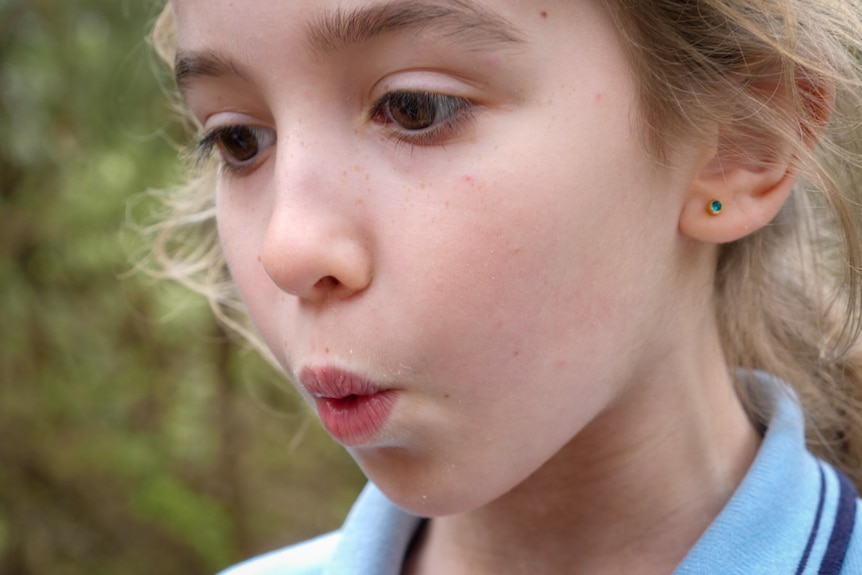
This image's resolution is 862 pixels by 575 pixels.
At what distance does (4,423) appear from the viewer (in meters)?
3.67

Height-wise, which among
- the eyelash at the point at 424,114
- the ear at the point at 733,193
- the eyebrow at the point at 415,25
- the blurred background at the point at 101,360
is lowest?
the ear at the point at 733,193

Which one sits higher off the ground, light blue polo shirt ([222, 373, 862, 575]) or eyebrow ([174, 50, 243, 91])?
eyebrow ([174, 50, 243, 91])

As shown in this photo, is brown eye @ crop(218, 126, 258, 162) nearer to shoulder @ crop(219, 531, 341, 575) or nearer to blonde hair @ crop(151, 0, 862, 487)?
blonde hair @ crop(151, 0, 862, 487)

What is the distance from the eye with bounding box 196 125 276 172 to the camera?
4.04 ft

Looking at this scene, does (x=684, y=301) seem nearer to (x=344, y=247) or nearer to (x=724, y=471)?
(x=724, y=471)

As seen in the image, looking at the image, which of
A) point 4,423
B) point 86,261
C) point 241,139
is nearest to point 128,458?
point 4,423

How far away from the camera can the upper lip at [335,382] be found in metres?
1.09

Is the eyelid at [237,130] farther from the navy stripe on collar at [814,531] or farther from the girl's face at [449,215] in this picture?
the navy stripe on collar at [814,531]

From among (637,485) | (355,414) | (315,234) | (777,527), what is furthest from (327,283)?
(777,527)

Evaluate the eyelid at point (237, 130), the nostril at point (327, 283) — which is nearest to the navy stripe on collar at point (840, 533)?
the nostril at point (327, 283)

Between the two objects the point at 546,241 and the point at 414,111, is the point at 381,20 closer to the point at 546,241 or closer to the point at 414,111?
the point at 414,111

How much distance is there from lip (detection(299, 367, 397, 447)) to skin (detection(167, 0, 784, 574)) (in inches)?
0.5

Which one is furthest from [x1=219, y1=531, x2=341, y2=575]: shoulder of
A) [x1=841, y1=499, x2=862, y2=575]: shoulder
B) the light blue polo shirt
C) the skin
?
[x1=841, y1=499, x2=862, y2=575]: shoulder

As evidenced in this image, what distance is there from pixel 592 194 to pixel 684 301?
26cm
